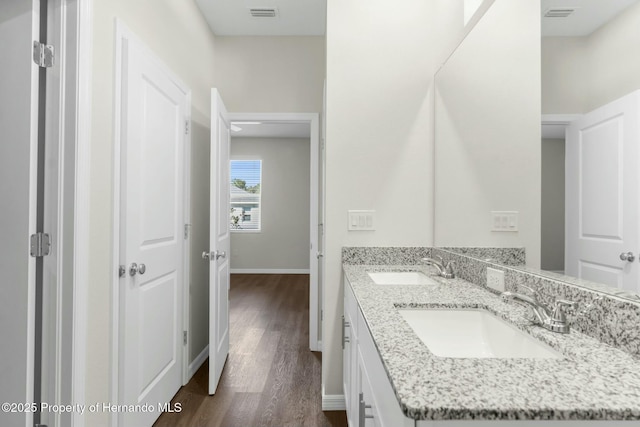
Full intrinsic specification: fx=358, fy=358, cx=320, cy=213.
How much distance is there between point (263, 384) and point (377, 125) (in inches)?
74.2

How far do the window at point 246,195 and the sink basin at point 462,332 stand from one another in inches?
242

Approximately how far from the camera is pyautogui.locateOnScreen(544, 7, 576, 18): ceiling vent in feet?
3.34

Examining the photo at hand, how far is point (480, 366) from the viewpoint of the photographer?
2.42 feet

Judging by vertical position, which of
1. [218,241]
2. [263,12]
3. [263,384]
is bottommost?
[263,384]

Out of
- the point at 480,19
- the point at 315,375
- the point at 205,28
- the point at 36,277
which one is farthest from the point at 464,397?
the point at 205,28

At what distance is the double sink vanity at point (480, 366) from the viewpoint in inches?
23.1

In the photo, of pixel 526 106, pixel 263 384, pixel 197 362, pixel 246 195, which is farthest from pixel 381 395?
pixel 246 195

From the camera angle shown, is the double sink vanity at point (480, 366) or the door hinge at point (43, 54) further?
the door hinge at point (43, 54)

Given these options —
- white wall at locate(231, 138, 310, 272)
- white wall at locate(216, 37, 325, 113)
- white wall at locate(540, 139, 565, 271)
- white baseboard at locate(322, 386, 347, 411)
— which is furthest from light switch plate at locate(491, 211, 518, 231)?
white wall at locate(231, 138, 310, 272)

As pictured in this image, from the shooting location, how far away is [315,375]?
262 cm

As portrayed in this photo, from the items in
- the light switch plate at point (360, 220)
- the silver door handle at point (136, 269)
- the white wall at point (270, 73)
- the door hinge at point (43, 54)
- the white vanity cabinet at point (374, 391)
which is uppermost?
→ the white wall at point (270, 73)

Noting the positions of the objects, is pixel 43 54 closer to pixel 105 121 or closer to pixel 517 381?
pixel 105 121

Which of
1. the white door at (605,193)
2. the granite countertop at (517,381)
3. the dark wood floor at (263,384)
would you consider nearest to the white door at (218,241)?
the dark wood floor at (263,384)

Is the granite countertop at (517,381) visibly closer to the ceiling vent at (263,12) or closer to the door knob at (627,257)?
the door knob at (627,257)
